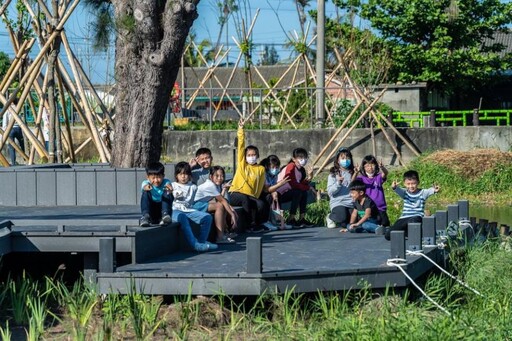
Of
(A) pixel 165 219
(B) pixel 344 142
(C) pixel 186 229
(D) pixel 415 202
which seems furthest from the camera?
(B) pixel 344 142

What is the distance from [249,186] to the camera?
535 inches

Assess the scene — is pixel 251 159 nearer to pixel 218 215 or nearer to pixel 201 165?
pixel 201 165

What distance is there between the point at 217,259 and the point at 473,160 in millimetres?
15229

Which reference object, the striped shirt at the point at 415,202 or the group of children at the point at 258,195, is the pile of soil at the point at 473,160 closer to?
the group of children at the point at 258,195

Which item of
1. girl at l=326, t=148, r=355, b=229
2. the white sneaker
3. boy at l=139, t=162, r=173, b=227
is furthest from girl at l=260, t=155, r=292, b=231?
boy at l=139, t=162, r=173, b=227

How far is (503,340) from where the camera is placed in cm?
848

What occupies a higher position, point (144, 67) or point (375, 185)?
point (144, 67)

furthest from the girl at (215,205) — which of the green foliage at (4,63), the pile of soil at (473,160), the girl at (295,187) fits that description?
the green foliage at (4,63)

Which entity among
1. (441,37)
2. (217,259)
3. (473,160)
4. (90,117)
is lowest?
(217,259)

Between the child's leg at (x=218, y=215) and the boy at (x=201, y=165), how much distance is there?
→ 4.03ft

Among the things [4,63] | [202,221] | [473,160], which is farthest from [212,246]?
[4,63]

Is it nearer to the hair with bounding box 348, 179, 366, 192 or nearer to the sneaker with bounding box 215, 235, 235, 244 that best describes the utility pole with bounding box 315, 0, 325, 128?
the hair with bounding box 348, 179, 366, 192

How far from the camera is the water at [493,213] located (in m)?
20.6

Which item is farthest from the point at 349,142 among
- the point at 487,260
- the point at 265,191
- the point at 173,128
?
the point at 487,260
